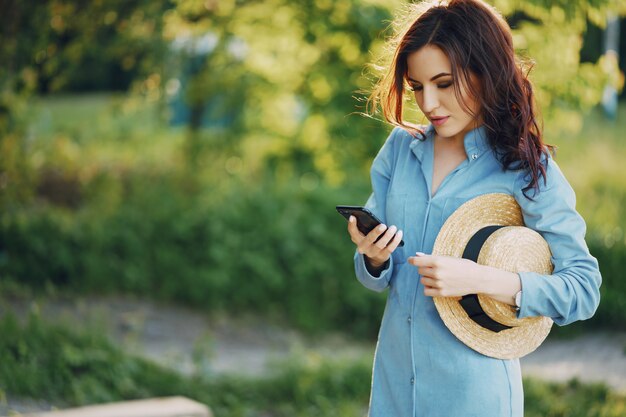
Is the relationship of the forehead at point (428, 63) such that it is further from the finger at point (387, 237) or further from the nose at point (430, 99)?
the finger at point (387, 237)

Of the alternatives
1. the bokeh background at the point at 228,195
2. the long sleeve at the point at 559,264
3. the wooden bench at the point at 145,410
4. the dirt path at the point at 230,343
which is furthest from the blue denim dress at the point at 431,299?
the dirt path at the point at 230,343

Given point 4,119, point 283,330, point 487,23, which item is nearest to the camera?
point 487,23

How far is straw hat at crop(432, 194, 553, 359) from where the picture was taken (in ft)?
7.16

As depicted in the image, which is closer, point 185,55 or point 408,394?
point 408,394

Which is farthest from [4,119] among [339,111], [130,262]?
[339,111]

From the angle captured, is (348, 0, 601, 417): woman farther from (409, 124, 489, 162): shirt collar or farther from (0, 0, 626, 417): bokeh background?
(0, 0, 626, 417): bokeh background

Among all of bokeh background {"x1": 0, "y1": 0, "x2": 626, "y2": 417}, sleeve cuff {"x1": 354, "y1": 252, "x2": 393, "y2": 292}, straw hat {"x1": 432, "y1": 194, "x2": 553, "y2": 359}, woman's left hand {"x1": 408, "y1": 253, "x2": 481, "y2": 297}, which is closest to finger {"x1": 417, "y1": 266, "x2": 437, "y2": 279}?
woman's left hand {"x1": 408, "y1": 253, "x2": 481, "y2": 297}

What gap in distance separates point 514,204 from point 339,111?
5.61 meters

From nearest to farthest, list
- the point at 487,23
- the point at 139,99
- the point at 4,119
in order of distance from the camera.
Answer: the point at 487,23 → the point at 4,119 → the point at 139,99

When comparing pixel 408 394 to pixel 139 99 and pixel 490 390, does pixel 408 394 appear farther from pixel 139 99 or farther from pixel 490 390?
pixel 139 99

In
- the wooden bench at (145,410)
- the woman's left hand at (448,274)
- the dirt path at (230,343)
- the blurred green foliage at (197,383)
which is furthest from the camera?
the dirt path at (230,343)

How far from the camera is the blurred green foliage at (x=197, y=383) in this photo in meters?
5.05

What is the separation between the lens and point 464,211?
224cm

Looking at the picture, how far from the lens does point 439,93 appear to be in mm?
2254
